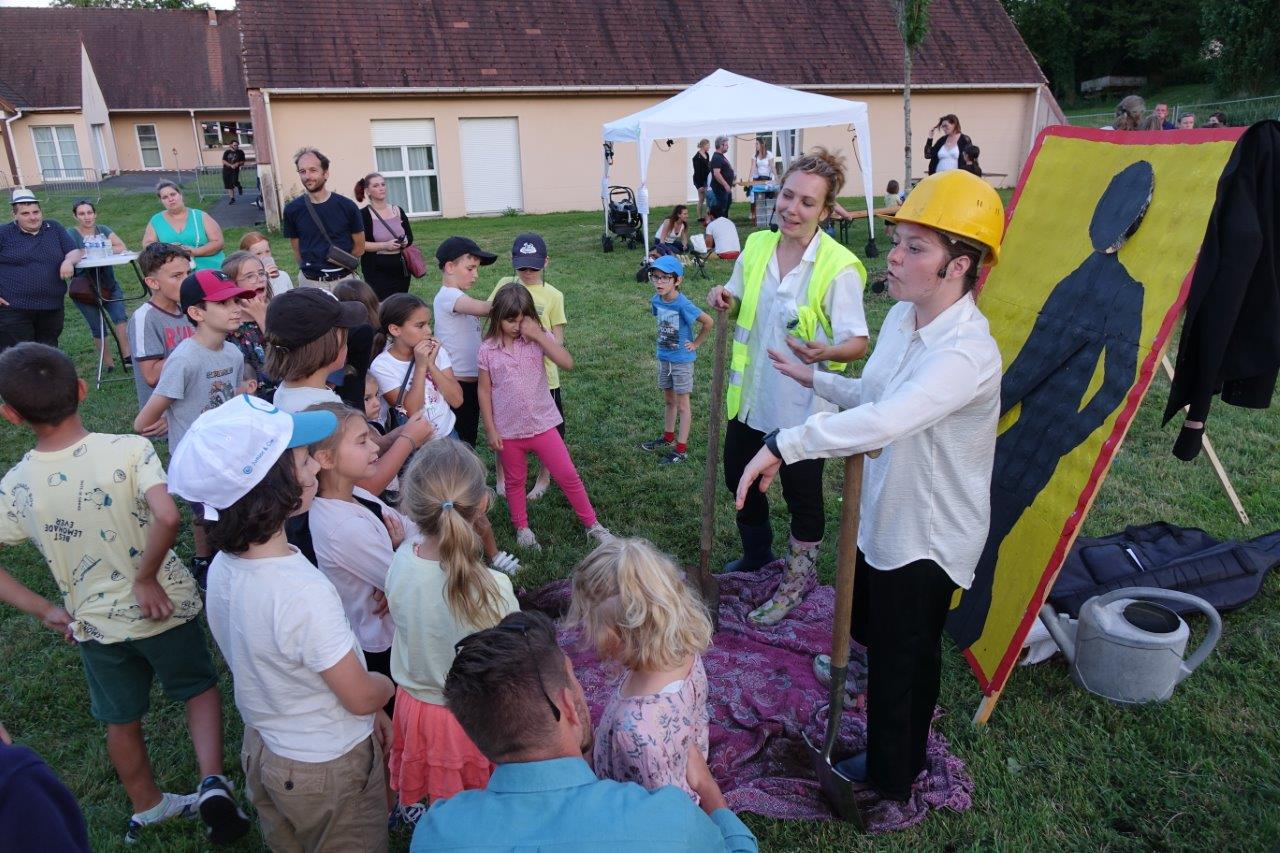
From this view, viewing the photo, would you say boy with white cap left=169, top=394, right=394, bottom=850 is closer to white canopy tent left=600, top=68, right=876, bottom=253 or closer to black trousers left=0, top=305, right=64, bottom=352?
black trousers left=0, top=305, right=64, bottom=352

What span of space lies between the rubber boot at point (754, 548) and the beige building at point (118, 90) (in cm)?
3678

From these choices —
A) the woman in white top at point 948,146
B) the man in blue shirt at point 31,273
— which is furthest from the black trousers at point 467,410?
the woman in white top at point 948,146

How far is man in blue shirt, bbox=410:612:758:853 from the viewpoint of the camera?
1.50 m

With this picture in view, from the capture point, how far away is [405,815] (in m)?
3.01

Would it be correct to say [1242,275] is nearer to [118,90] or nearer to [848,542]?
[848,542]

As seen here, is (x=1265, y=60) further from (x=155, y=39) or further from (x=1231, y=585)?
(x=155, y=39)

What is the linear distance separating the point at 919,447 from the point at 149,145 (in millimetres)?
42715

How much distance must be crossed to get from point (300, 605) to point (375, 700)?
0.36 meters

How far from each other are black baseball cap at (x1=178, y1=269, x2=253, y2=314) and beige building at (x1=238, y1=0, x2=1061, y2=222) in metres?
15.0

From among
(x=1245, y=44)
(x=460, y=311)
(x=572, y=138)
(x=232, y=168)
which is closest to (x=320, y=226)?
(x=460, y=311)

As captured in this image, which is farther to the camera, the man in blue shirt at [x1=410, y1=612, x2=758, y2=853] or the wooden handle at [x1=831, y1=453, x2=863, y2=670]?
the wooden handle at [x1=831, y1=453, x2=863, y2=670]

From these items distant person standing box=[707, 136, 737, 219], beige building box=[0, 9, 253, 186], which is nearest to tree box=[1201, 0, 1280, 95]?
distant person standing box=[707, 136, 737, 219]

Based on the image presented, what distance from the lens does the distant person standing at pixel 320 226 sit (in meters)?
6.41

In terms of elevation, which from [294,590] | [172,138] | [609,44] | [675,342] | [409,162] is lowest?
[675,342]
